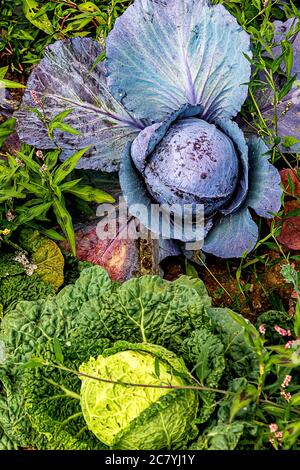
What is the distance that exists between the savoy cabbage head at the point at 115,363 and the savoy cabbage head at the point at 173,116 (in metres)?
0.37

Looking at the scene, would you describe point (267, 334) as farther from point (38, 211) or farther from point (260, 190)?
point (38, 211)

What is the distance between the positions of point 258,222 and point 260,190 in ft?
0.97

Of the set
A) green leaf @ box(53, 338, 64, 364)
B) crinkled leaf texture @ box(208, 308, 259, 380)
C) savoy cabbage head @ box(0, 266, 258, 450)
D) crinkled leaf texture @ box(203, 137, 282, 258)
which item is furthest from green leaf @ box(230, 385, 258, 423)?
crinkled leaf texture @ box(203, 137, 282, 258)

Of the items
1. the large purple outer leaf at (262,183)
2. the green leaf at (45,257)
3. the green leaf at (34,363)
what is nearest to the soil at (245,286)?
the large purple outer leaf at (262,183)

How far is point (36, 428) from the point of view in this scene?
7.28 feet

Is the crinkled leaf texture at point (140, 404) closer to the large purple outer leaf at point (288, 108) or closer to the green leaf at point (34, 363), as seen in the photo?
the green leaf at point (34, 363)

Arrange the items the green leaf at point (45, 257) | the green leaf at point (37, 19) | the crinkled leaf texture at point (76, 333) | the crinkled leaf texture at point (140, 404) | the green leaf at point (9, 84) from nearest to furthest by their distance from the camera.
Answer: the crinkled leaf texture at point (140, 404) < the crinkled leaf texture at point (76, 333) < the green leaf at point (9, 84) < the green leaf at point (45, 257) < the green leaf at point (37, 19)

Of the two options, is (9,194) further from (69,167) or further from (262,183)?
(262,183)

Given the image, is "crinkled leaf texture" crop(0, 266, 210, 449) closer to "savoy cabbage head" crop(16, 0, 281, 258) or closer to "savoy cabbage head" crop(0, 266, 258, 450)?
"savoy cabbage head" crop(0, 266, 258, 450)

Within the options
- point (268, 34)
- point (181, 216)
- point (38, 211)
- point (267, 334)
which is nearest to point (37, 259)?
point (38, 211)

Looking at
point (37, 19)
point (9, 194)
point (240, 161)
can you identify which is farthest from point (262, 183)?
point (37, 19)

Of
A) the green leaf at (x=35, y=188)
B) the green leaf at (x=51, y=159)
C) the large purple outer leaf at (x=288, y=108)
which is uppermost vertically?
the large purple outer leaf at (x=288, y=108)

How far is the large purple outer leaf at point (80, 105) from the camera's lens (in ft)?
9.30

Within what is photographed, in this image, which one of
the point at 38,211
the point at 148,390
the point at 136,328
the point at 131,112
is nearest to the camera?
the point at 148,390
